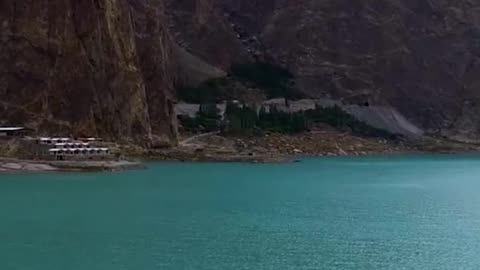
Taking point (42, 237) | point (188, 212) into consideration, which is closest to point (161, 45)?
point (188, 212)

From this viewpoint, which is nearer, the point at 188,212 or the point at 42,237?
the point at 42,237

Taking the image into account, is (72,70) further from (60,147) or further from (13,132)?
(60,147)

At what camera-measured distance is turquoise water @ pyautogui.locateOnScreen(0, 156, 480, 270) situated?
4000cm

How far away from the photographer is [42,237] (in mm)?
45375

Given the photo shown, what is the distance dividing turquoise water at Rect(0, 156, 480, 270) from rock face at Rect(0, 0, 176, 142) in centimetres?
2234

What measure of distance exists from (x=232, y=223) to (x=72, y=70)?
66.1 metres

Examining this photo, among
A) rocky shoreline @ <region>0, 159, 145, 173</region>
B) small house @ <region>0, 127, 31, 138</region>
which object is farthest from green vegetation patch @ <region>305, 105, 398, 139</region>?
small house @ <region>0, 127, 31, 138</region>

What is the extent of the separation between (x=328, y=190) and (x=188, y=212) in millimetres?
23929

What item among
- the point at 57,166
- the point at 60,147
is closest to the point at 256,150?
the point at 60,147

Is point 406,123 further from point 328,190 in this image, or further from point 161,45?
point 328,190

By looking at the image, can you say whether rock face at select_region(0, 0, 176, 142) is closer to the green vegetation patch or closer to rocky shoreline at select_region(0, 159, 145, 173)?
rocky shoreline at select_region(0, 159, 145, 173)

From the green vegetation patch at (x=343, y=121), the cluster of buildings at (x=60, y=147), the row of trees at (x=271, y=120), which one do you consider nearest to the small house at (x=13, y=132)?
Answer: the cluster of buildings at (x=60, y=147)

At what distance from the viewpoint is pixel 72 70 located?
4478 inches

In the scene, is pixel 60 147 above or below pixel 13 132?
below
